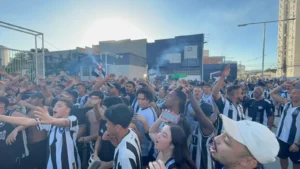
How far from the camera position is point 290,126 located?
4098 millimetres

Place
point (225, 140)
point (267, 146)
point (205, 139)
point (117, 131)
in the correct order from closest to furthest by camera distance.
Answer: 1. point (267, 146)
2. point (225, 140)
3. point (117, 131)
4. point (205, 139)

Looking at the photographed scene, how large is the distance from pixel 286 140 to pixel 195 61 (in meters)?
29.8

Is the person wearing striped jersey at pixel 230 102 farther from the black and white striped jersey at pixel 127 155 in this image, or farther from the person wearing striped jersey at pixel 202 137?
the black and white striped jersey at pixel 127 155

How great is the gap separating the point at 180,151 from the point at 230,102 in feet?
9.21

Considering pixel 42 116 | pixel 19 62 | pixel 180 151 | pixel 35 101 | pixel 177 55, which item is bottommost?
pixel 180 151

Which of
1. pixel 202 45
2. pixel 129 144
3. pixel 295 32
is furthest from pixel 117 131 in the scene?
pixel 295 32

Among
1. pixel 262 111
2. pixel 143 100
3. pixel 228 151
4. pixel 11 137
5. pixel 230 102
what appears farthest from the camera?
pixel 262 111

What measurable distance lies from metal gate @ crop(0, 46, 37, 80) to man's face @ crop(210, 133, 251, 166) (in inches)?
385

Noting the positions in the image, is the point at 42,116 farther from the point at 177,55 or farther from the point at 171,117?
the point at 177,55

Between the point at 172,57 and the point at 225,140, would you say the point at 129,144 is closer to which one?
the point at 225,140

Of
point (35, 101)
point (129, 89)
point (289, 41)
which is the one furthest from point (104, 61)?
point (289, 41)

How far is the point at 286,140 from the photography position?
4121 millimetres

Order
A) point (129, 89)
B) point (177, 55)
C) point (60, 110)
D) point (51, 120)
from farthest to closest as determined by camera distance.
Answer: point (177, 55) < point (129, 89) < point (60, 110) < point (51, 120)

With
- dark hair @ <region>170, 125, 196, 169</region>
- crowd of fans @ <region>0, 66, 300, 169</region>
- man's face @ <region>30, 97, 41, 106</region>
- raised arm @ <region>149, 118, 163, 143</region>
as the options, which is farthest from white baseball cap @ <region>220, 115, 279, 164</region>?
man's face @ <region>30, 97, 41, 106</region>
